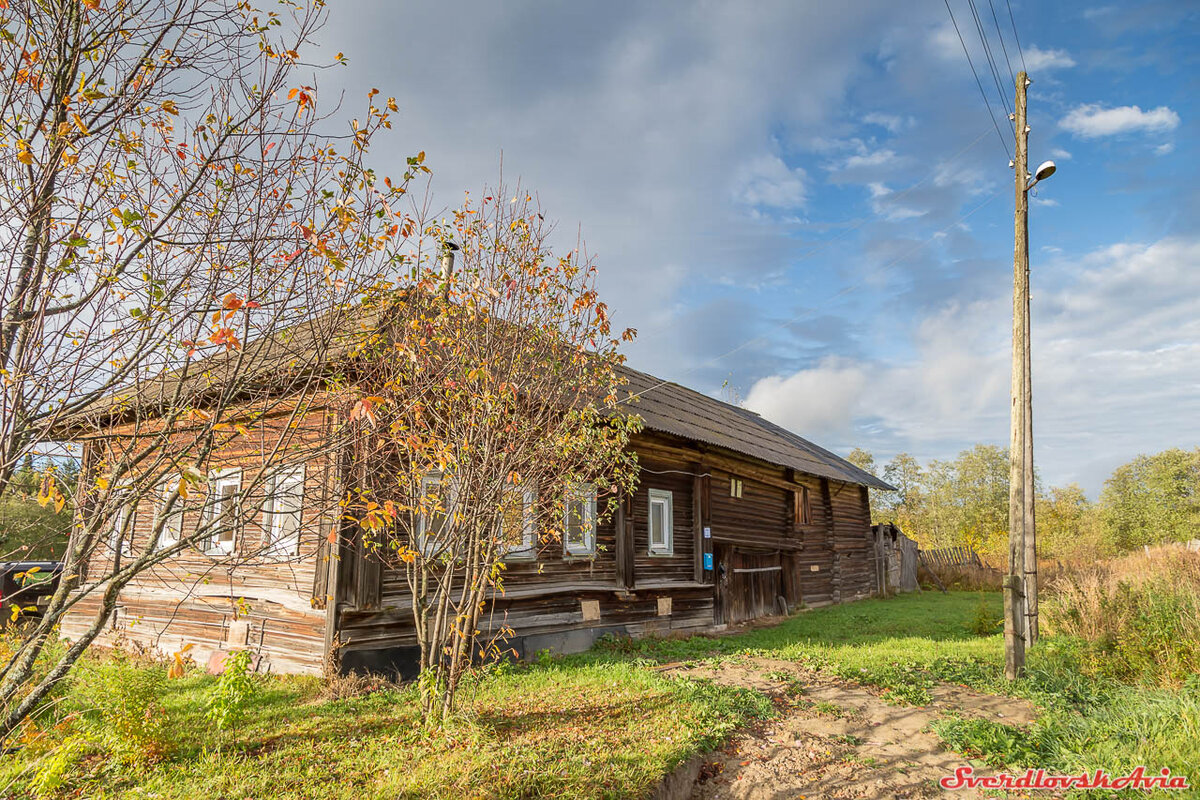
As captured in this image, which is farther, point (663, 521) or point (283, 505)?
point (663, 521)

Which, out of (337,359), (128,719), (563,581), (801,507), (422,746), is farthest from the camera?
(801,507)

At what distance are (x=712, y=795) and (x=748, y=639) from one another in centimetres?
710

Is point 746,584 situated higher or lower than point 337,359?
lower

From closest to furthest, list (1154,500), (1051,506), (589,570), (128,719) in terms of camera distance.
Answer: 1. (128,719)
2. (589,570)
3. (1154,500)
4. (1051,506)

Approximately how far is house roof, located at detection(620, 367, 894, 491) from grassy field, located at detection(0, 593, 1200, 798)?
5.13 metres

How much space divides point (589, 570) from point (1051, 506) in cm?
5055

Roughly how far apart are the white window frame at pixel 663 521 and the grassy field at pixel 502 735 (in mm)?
3990

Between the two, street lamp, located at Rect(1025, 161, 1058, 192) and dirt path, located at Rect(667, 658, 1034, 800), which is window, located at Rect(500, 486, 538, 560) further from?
street lamp, located at Rect(1025, 161, 1058, 192)

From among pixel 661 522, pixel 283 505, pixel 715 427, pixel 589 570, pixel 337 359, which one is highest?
pixel 715 427

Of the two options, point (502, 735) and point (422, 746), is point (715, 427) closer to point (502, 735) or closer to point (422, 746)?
point (502, 735)

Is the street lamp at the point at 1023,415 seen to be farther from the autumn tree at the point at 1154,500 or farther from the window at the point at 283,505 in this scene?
the autumn tree at the point at 1154,500

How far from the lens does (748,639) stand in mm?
12086

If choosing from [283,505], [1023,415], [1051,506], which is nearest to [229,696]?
[283,505]

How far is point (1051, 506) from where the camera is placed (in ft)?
159
